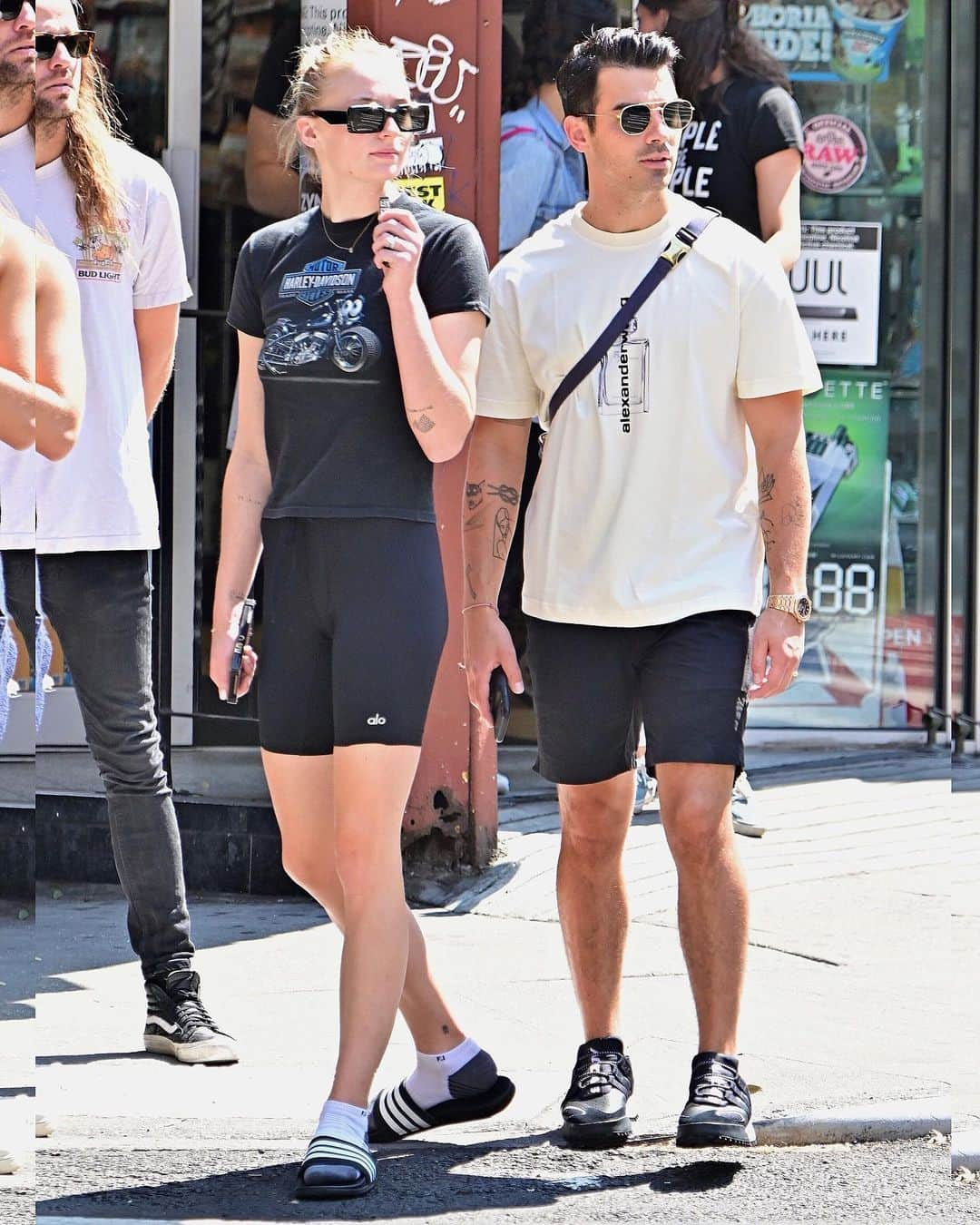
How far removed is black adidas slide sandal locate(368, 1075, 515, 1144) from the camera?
13.5ft

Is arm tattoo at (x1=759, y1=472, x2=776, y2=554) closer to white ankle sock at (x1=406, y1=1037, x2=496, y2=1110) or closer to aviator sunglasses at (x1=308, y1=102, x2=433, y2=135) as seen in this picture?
aviator sunglasses at (x1=308, y1=102, x2=433, y2=135)

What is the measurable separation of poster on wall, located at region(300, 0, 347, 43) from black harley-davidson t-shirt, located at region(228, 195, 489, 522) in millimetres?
2591

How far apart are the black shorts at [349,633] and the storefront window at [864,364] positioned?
184 inches

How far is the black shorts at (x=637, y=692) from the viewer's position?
4.01m

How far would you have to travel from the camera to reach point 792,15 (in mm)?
8117

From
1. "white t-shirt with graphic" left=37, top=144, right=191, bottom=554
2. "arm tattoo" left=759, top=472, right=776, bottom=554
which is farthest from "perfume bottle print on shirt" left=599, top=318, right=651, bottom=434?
"white t-shirt with graphic" left=37, top=144, right=191, bottom=554

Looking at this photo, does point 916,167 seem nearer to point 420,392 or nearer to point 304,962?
point 304,962

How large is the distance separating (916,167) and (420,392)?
511cm

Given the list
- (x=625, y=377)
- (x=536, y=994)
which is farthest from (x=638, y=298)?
(x=536, y=994)

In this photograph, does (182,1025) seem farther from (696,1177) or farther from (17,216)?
(17,216)

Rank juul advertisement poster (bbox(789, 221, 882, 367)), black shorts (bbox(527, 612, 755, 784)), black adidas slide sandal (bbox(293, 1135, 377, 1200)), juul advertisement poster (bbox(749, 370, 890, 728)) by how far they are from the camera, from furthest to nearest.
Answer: juul advertisement poster (bbox(749, 370, 890, 728))
juul advertisement poster (bbox(789, 221, 882, 367))
black shorts (bbox(527, 612, 755, 784))
black adidas slide sandal (bbox(293, 1135, 377, 1200))

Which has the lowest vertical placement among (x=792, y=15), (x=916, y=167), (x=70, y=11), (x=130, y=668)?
(x=130, y=668)

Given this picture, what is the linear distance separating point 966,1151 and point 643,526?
55.3 inches

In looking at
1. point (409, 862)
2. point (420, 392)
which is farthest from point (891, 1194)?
point (409, 862)
